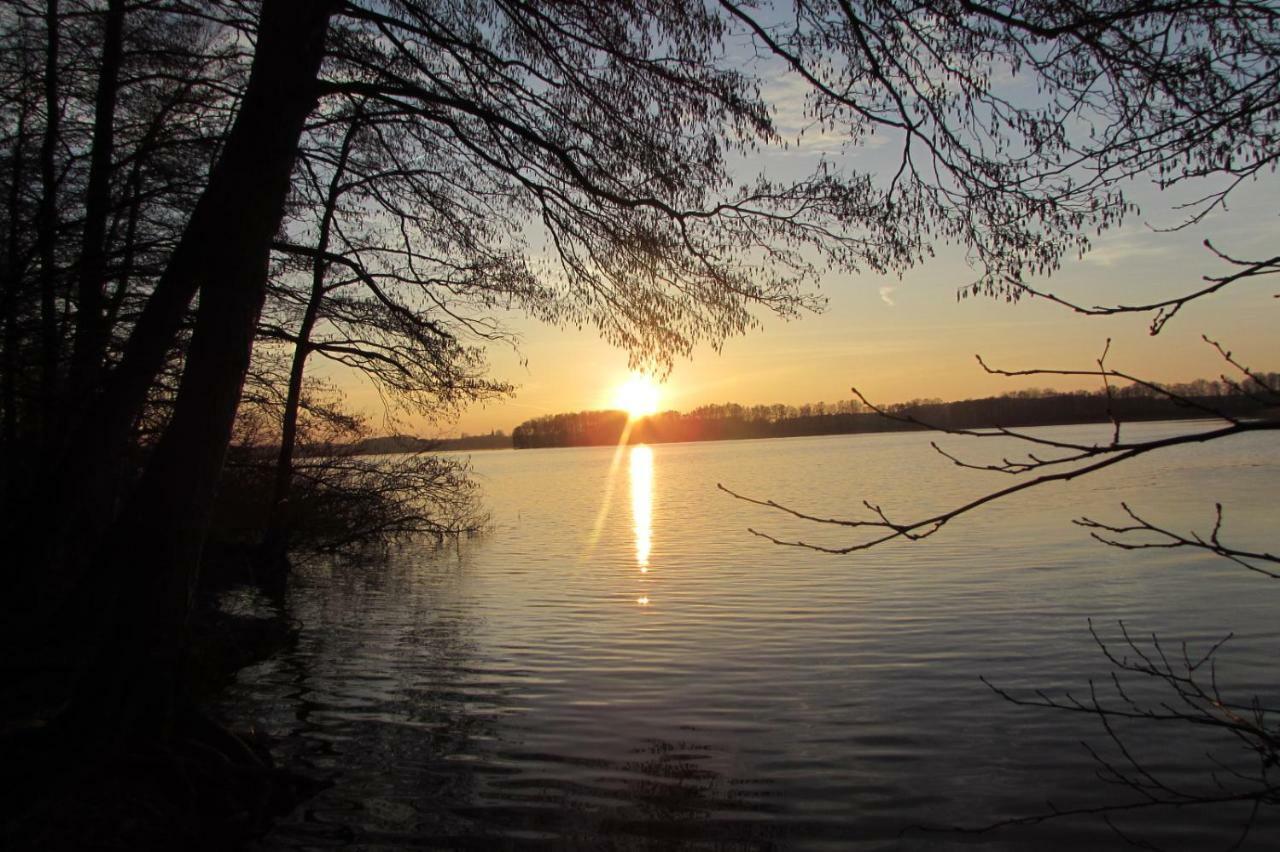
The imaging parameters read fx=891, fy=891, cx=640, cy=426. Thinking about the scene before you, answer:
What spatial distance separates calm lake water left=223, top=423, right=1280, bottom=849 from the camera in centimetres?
585

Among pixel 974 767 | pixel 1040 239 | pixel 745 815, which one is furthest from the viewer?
pixel 974 767

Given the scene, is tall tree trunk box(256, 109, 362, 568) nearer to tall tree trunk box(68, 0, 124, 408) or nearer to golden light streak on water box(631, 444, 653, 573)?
tall tree trunk box(68, 0, 124, 408)

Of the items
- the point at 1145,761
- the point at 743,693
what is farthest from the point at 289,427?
the point at 1145,761

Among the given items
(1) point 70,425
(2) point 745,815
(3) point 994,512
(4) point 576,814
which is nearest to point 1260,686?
(2) point 745,815

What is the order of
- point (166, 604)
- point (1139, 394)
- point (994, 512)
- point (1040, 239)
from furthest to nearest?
point (994, 512)
point (166, 604)
point (1040, 239)
point (1139, 394)

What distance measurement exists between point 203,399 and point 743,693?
227 inches

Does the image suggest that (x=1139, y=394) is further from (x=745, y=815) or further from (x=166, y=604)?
(x=166, y=604)

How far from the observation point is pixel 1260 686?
826cm

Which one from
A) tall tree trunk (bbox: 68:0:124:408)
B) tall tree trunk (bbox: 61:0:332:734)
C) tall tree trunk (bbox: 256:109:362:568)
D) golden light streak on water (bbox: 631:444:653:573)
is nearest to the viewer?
tall tree trunk (bbox: 61:0:332:734)

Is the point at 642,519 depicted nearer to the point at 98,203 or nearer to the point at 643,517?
the point at 643,517

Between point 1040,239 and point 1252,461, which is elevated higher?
point 1040,239

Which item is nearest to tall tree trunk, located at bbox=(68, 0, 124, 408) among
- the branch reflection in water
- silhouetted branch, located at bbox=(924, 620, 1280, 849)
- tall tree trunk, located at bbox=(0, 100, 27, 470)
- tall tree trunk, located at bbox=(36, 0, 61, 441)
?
tall tree trunk, located at bbox=(36, 0, 61, 441)

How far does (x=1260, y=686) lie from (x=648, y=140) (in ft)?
24.5

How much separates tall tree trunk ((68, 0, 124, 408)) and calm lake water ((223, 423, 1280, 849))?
3.83m
